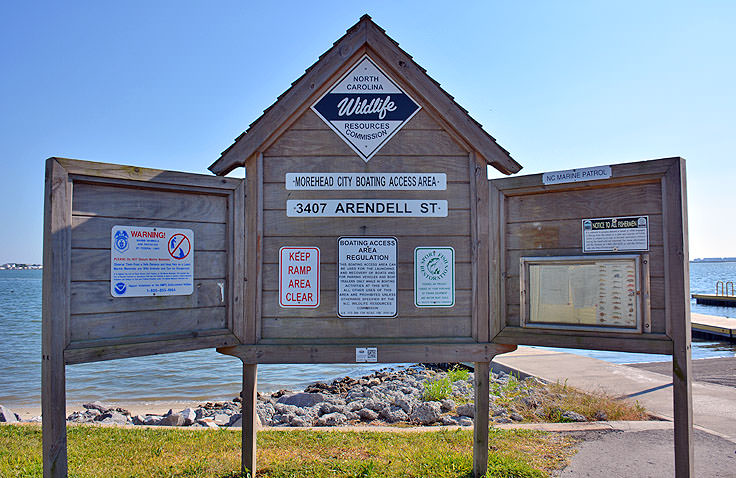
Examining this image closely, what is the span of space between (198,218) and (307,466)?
253 cm

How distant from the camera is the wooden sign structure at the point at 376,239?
163 inches

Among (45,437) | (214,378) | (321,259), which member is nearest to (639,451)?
(321,259)

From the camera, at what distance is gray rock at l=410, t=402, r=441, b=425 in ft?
24.8

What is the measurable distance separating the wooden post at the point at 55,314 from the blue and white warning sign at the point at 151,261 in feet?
1.13

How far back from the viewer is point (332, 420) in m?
7.86

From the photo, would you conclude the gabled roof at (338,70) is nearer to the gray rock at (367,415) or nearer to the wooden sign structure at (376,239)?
the wooden sign structure at (376,239)

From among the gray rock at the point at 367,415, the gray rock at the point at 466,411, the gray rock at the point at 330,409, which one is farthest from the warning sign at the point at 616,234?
the gray rock at the point at 330,409

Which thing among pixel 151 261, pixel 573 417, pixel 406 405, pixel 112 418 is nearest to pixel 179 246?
pixel 151 261

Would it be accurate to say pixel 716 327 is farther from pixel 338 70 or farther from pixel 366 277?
pixel 338 70

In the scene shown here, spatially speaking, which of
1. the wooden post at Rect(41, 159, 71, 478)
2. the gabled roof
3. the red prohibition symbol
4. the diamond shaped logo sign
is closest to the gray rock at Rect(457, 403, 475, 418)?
the gabled roof

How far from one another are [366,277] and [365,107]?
1.47 meters

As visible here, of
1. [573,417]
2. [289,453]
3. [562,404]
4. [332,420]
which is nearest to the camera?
[289,453]

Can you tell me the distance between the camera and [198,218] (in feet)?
14.0

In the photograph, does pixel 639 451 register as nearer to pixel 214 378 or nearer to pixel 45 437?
pixel 45 437
